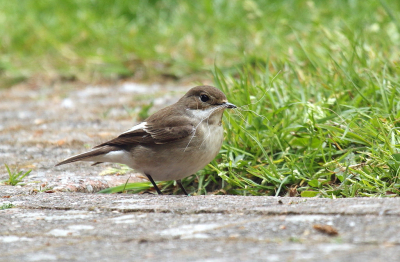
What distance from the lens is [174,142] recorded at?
14.6 feet

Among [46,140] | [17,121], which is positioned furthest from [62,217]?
[17,121]

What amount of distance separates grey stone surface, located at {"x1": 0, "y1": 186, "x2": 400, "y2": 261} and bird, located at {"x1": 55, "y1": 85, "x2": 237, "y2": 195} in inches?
37.5

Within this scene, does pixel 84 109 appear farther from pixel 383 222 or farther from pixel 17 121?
pixel 383 222

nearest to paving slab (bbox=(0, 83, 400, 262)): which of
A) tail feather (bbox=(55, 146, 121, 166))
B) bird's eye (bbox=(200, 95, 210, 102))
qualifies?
tail feather (bbox=(55, 146, 121, 166))

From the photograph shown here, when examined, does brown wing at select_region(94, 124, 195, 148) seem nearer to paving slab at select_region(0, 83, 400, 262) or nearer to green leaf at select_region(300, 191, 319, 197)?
paving slab at select_region(0, 83, 400, 262)

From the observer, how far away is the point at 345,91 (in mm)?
4980

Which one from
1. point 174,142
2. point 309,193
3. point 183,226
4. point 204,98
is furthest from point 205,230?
point 204,98

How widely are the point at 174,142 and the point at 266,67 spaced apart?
1423mm

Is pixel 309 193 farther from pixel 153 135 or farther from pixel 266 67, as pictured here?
pixel 266 67

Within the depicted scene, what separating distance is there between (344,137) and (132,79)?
4.78 metres

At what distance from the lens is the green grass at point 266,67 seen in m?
4.07

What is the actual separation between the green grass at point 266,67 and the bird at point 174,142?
20cm

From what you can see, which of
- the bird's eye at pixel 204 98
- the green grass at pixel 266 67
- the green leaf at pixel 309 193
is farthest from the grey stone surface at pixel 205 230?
the bird's eye at pixel 204 98

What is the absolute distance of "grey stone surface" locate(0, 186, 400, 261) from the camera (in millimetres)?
2189
